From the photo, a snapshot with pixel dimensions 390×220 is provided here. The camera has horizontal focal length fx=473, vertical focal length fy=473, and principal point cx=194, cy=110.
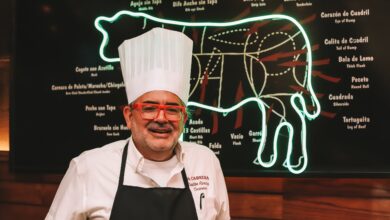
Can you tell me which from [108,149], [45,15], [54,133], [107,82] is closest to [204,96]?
[107,82]

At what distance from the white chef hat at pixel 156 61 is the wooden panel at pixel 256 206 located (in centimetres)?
92

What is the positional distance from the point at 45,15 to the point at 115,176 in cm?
155

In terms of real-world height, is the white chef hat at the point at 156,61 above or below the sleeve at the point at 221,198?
above

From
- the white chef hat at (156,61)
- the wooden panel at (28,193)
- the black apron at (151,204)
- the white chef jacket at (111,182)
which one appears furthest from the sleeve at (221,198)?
the wooden panel at (28,193)

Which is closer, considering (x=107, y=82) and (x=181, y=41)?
(x=181, y=41)

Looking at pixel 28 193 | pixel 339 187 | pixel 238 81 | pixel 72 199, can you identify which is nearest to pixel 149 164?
pixel 72 199

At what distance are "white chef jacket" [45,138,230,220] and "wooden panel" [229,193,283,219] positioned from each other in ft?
1.85

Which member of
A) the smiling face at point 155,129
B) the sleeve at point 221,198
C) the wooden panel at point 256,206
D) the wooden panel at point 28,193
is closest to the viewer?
the smiling face at point 155,129

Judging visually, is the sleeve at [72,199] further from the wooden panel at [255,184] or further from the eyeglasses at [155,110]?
the wooden panel at [255,184]

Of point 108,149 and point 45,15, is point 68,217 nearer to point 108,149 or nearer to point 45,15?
point 108,149

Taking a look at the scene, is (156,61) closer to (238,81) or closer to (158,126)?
(158,126)

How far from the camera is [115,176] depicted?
200cm

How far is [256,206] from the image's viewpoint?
2715mm

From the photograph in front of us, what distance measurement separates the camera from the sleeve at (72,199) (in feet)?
6.34
